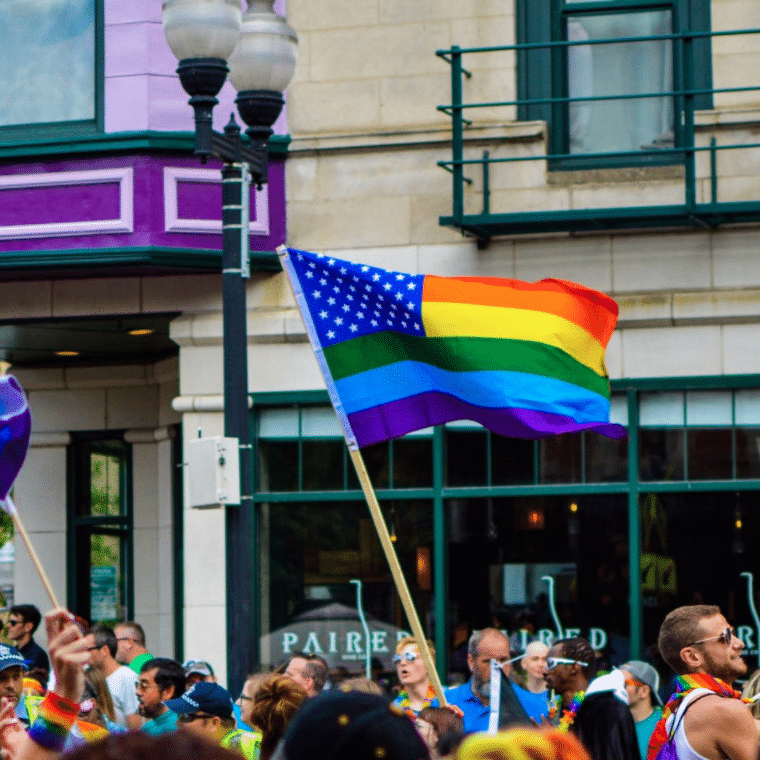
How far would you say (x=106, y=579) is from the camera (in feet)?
52.9

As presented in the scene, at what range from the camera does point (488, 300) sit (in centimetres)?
877

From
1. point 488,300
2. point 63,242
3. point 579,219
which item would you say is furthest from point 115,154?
point 488,300

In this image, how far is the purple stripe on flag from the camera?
8.47 meters

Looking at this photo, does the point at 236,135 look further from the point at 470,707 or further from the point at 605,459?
the point at 605,459

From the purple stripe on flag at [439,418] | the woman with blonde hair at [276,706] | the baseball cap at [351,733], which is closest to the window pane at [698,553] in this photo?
the purple stripe on flag at [439,418]

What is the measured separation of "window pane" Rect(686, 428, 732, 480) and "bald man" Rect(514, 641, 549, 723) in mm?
2095

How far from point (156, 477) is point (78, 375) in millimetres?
1287

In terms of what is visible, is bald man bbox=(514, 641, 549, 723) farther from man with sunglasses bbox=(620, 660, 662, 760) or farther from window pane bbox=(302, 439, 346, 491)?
window pane bbox=(302, 439, 346, 491)

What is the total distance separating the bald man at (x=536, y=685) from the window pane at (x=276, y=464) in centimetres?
285

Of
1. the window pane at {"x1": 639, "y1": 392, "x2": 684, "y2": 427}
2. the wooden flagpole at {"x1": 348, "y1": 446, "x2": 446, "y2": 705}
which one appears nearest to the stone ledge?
the window pane at {"x1": 639, "y1": 392, "x2": 684, "y2": 427}

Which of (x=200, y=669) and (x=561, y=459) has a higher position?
(x=561, y=459)

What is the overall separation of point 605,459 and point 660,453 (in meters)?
0.39

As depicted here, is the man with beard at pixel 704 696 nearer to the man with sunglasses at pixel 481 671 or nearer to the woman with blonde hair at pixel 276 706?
the woman with blonde hair at pixel 276 706

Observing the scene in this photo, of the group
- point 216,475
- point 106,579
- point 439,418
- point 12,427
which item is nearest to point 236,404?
point 216,475
